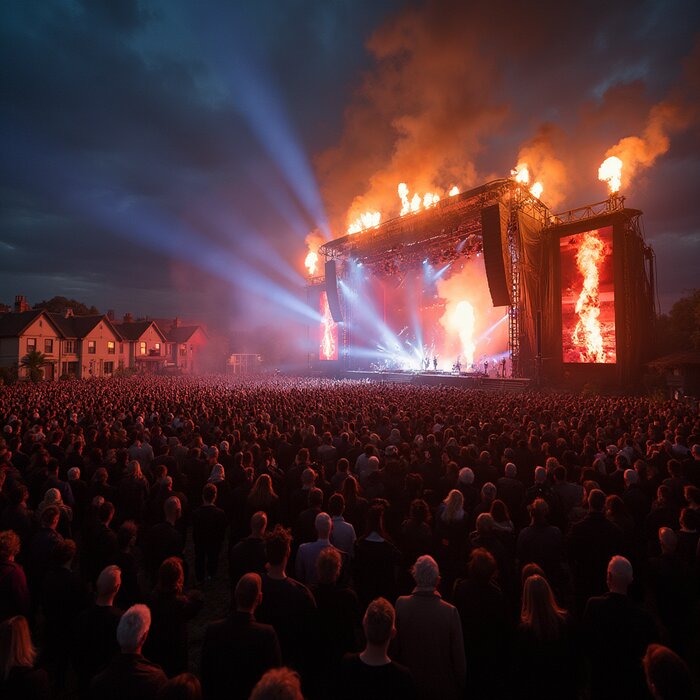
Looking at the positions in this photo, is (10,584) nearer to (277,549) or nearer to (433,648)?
(277,549)

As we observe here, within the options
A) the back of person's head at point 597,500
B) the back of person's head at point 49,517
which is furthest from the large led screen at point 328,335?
the back of person's head at point 49,517

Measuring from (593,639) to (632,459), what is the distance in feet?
21.2

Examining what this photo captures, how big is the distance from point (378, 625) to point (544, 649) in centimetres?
136

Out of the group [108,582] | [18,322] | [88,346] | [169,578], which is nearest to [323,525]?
[169,578]

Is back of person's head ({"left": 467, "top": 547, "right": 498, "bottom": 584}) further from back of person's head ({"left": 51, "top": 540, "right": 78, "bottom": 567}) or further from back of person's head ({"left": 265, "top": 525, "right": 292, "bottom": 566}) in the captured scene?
back of person's head ({"left": 51, "top": 540, "right": 78, "bottom": 567})

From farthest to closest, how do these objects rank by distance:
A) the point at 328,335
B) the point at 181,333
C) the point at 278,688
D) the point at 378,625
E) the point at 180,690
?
the point at 181,333
the point at 328,335
the point at 378,625
the point at 180,690
the point at 278,688

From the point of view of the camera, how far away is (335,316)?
3947 cm

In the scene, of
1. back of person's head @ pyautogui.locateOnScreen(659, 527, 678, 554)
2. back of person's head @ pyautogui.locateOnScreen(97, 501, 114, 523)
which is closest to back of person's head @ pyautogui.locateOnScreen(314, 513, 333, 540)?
back of person's head @ pyautogui.locateOnScreen(97, 501, 114, 523)

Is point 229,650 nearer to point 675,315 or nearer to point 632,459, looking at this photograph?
point 632,459

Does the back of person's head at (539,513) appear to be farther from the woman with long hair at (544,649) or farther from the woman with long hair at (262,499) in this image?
the woman with long hair at (262,499)

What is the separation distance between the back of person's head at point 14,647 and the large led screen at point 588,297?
96.8 feet

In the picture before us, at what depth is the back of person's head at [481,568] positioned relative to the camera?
3.32 m

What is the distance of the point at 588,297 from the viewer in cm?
2702

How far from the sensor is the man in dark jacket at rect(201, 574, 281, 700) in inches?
106
